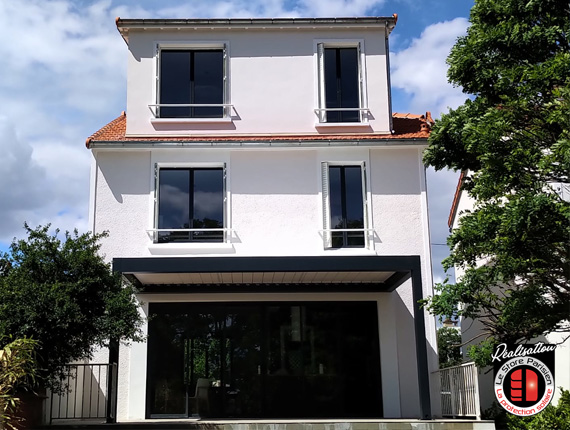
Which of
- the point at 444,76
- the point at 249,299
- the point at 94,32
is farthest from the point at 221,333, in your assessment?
the point at 444,76

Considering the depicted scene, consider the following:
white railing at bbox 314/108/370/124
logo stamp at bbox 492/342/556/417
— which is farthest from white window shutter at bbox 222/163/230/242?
logo stamp at bbox 492/342/556/417

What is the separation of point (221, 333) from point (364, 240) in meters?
4.04

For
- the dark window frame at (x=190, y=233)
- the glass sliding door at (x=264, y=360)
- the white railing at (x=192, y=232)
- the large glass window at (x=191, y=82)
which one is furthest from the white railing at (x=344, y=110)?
the glass sliding door at (x=264, y=360)

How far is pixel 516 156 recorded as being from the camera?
884 centimetres

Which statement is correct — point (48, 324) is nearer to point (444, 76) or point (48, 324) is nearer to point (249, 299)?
point (249, 299)

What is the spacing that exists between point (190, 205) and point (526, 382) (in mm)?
11333

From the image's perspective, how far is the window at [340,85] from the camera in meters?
18.2

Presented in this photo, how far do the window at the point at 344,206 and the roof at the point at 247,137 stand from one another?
79 centimetres

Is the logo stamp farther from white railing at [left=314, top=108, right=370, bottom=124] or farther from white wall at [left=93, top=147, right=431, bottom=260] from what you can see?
white railing at [left=314, top=108, right=370, bottom=124]

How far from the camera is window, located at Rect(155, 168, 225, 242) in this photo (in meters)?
17.2

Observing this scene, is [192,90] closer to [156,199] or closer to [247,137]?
[247,137]

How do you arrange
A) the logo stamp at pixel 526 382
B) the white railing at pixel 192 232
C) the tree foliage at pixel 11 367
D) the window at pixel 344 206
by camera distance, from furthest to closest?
the window at pixel 344 206
the white railing at pixel 192 232
the tree foliage at pixel 11 367
the logo stamp at pixel 526 382

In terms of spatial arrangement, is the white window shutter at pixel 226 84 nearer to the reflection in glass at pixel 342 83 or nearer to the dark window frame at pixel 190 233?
the dark window frame at pixel 190 233

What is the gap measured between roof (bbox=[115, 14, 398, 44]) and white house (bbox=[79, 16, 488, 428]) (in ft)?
0.22
